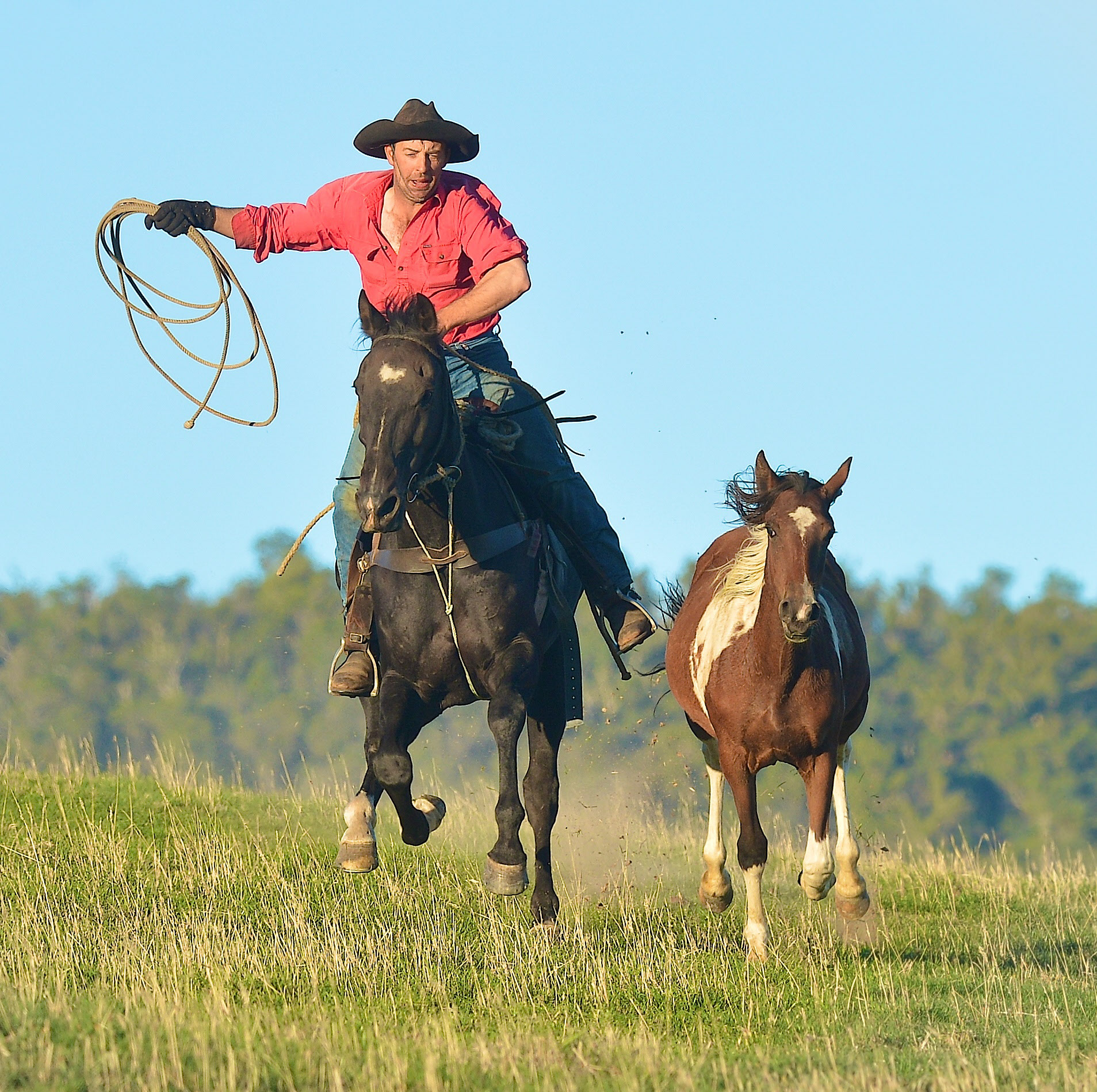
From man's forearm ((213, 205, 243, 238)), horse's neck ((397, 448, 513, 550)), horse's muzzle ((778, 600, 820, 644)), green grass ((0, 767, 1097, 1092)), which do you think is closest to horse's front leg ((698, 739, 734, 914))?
green grass ((0, 767, 1097, 1092))

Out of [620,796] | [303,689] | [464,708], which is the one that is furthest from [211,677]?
[620,796]

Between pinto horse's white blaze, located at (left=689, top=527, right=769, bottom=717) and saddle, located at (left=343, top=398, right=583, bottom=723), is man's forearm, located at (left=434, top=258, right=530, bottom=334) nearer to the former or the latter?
saddle, located at (left=343, top=398, right=583, bottom=723)

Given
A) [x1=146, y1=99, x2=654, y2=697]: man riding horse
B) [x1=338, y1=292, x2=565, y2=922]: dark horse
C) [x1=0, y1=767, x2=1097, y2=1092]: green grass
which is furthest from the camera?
[x1=146, y1=99, x2=654, y2=697]: man riding horse

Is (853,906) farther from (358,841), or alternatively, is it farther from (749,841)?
(358,841)

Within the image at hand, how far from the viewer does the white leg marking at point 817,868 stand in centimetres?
913

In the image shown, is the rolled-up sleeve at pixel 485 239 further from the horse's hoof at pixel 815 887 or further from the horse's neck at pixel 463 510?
the horse's hoof at pixel 815 887

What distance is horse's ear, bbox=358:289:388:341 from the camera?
841 cm

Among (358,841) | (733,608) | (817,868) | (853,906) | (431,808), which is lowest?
(853,906)

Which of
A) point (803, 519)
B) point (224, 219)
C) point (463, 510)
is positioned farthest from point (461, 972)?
point (224, 219)

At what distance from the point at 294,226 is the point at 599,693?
176 feet

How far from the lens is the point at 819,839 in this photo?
9195mm

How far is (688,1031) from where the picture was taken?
7.35 meters

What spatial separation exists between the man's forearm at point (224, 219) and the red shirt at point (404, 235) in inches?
1.2

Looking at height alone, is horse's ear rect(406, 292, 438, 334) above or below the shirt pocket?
below
